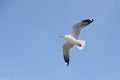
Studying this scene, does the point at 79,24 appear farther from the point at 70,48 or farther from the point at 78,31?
the point at 70,48

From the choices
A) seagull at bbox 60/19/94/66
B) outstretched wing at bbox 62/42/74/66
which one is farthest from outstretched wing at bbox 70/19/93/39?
outstretched wing at bbox 62/42/74/66

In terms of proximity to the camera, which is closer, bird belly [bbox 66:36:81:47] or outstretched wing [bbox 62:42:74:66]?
bird belly [bbox 66:36:81:47]

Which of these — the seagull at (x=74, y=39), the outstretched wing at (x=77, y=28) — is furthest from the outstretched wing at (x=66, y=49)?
the outstretched wing at (x=77, y=28)

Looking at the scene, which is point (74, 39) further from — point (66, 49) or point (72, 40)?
point (66, 49)

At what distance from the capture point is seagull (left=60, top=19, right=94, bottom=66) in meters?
22.3

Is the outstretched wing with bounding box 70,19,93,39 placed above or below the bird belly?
above

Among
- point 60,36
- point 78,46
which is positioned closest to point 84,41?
point 78,46

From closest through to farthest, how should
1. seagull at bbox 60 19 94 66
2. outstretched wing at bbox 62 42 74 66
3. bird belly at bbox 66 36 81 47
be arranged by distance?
1. seagull at bbox 60 19 94 66
2. bird belly at bbox 66 36 81 47
3. outstretched wing at bbox 62 42 74 66

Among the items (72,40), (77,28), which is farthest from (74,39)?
(77,28)

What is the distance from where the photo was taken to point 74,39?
23016 millimetres

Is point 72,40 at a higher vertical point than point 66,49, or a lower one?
lower

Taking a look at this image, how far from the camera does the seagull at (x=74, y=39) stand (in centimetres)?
2234

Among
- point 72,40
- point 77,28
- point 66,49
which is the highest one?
point 77,28

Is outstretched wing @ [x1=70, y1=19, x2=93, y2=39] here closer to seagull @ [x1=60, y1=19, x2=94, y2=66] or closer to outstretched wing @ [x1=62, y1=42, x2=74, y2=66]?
seagull @ [x1=60, y1=19, x2=94, y2=66]
